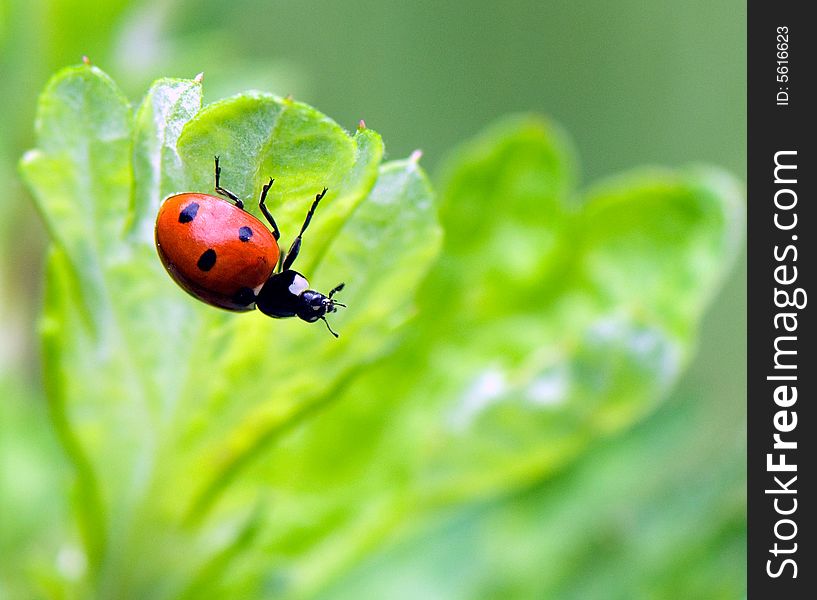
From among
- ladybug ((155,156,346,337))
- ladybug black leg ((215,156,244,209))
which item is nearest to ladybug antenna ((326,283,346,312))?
ladybug ((155,156,346,337))

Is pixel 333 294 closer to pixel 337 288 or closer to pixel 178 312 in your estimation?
pixel 337 288

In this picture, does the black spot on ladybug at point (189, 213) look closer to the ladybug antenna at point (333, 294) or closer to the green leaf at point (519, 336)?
the ladybug antenna at point (333, 294)
